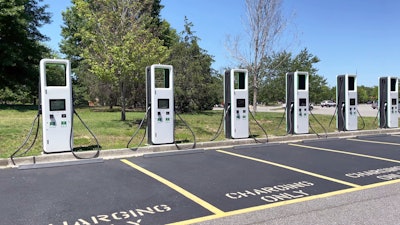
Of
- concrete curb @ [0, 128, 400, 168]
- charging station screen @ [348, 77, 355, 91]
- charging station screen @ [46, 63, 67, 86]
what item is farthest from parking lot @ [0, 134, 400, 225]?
charging station screen @ [348, 77, 355, 91]

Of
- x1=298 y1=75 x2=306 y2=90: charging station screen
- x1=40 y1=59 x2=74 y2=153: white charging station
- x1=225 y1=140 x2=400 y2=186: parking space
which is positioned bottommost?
x1=225 y1=140 x2=400 y2=186: parking space

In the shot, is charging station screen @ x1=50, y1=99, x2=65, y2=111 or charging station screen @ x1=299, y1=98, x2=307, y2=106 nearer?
charging station screen @ x1=50, y1=99, x2=65, y2=111

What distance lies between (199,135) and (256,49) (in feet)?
26.8

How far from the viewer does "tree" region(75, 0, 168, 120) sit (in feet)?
41.7

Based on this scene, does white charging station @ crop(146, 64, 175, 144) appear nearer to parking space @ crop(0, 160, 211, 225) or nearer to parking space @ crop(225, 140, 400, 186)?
parking space @ crop(225, 140, 400, 186)

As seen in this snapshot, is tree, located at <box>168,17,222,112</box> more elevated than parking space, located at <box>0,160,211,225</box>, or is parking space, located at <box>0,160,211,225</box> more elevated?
tree, located at <box>168,17,222,112</box>

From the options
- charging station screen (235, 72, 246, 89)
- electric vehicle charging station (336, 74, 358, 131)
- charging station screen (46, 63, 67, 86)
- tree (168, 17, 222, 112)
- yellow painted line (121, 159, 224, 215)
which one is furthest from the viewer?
tree (168, 17, 222, 112)

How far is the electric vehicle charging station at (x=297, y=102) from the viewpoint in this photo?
36.9 ft

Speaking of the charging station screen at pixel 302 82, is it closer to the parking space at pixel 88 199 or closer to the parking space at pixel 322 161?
the parking space at pixel 322 161

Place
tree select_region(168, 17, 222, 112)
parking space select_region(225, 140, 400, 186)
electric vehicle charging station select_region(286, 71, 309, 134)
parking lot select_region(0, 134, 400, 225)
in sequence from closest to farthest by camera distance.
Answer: parking lot select_region(0, 134, 400, 225) < parking space select_region(225, 140, 400, 186) < electric vehicle charging station select_region(286, 71, 309, 134) < tree select_region(168, 17, 222, 112)

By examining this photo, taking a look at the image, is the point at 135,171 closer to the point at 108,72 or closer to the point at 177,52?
the point at 108,72

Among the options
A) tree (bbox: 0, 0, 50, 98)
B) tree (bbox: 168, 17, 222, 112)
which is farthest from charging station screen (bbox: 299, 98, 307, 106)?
tree (bbox: 0, 0, 50, 98)

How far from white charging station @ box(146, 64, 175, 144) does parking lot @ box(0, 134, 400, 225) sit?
0.77 metres

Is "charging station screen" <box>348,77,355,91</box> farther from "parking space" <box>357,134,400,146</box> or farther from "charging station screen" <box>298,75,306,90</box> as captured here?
"charging station screen" <box>298,75,306,90</box>
